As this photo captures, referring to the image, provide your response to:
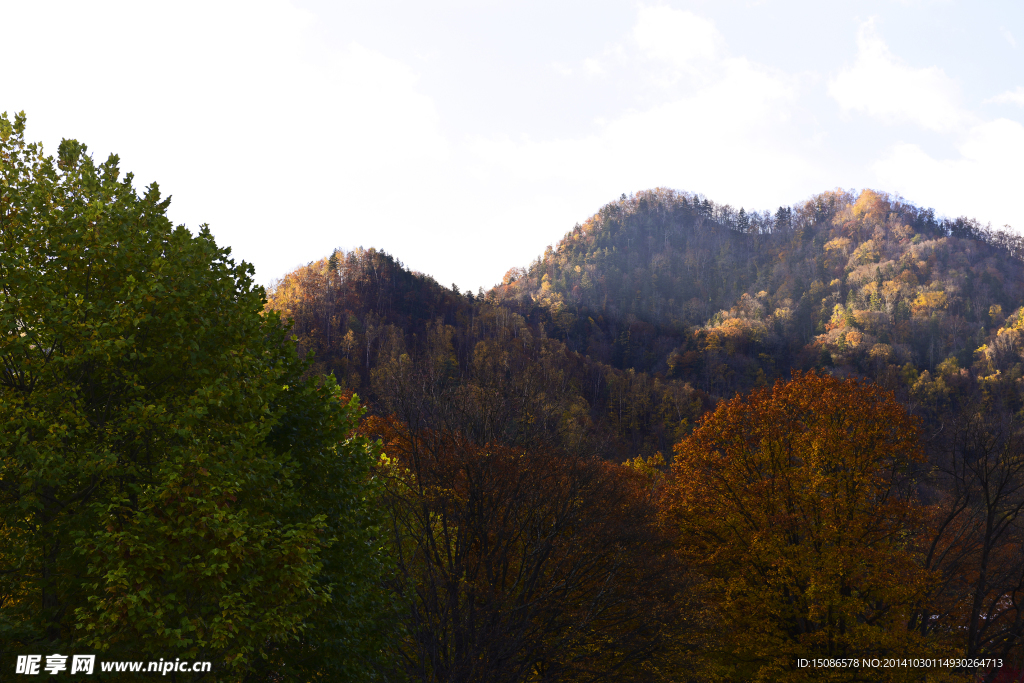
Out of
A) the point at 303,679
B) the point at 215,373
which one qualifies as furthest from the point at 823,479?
the point at 215,373

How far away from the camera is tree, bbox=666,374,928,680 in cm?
2602

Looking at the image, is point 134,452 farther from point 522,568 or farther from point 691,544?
point 691,544

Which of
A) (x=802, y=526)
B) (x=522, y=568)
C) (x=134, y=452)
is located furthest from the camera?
(x=802, y=526)

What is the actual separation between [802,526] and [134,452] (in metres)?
25.2

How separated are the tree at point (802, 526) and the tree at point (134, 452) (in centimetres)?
1904

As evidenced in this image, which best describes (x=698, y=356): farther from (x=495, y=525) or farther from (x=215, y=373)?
(x=215, y=373)

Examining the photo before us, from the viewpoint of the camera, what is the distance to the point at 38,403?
39.0 ft

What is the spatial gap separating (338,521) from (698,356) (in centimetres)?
14578

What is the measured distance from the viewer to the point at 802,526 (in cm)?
2795

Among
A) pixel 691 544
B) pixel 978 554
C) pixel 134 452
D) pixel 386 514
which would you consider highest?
pixel 134 452

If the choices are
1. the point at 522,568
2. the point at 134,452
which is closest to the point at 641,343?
the point at 522,568

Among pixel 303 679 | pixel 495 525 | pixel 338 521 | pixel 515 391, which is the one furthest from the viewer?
pixel 515 391

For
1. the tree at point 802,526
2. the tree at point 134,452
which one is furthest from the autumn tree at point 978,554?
the tree at point 134,452

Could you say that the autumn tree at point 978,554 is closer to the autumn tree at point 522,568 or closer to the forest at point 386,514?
the forest at point 386,514
